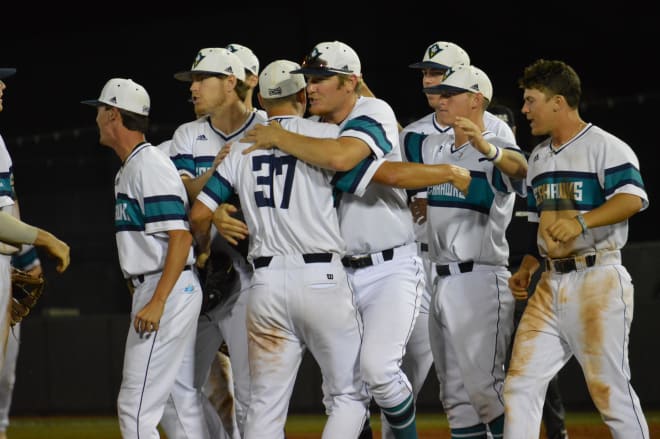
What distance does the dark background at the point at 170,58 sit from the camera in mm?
9172

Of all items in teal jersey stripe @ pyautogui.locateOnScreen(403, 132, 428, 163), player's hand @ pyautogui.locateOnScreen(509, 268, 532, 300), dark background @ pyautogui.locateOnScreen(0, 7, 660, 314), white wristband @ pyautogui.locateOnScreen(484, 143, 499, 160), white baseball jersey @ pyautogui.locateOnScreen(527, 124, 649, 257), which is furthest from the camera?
dark background @ pyautogui.locateOnScreen(0, 7, 660, 314)

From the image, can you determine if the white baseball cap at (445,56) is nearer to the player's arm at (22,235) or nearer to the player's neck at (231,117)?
the player's neck at (231,117)

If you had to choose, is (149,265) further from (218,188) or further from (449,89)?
(449,89)

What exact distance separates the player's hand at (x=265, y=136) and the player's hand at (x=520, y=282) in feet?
4.45

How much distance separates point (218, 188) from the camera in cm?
439

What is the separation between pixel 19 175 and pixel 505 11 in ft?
20.0

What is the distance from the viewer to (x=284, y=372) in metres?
4.23

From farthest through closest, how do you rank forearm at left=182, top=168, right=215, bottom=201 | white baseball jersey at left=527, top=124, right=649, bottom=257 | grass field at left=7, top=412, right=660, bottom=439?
grass field at left=7, top=412, right=660, bottom=439 < forearm at left=182, top=168, right=215, bottom=201 < white baseball jersey at left=527, top=124, right=649, bottom=257

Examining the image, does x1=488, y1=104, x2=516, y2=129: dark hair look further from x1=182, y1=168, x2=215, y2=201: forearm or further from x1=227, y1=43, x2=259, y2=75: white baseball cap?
x1=182, y1=168, x2=215, y2=201: forearm

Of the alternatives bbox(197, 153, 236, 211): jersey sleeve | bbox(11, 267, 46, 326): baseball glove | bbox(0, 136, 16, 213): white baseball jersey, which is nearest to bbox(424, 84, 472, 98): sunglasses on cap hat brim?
bbox(197, 153, 236, 211): jersey sleeve

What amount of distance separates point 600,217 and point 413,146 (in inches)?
53.3

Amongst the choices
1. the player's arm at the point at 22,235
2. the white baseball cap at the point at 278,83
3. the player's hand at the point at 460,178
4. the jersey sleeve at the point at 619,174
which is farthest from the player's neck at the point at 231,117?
the jersey sleeve at the point at 619,174

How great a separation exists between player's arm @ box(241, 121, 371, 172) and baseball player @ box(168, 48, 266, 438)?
2.26 ft

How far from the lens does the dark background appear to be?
30.1 feet
